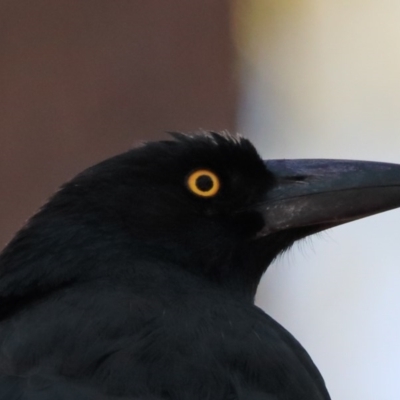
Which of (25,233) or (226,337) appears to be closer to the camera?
(226,337)

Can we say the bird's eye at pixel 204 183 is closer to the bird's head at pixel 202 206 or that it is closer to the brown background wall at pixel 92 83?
the bird's head at pixel 202 206

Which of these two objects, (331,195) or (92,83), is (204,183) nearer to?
(331,195)

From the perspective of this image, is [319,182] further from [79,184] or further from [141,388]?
[141,388]

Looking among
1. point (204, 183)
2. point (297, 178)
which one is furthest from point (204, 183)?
point (297, 178)

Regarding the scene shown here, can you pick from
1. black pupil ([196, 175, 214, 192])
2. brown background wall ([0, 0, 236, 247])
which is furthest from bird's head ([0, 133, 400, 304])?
brown background wall ([0, 0, 236, 247])

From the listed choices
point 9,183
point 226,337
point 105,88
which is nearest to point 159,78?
point 105,88

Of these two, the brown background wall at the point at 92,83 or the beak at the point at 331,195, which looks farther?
the brown background wall at the point at 92,83

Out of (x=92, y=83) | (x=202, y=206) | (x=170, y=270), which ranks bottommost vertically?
(x=170, y=270)

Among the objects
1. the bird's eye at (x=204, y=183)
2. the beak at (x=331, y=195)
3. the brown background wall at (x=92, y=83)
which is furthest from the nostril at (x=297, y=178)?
the brown background wall at (x=92, y=83)
